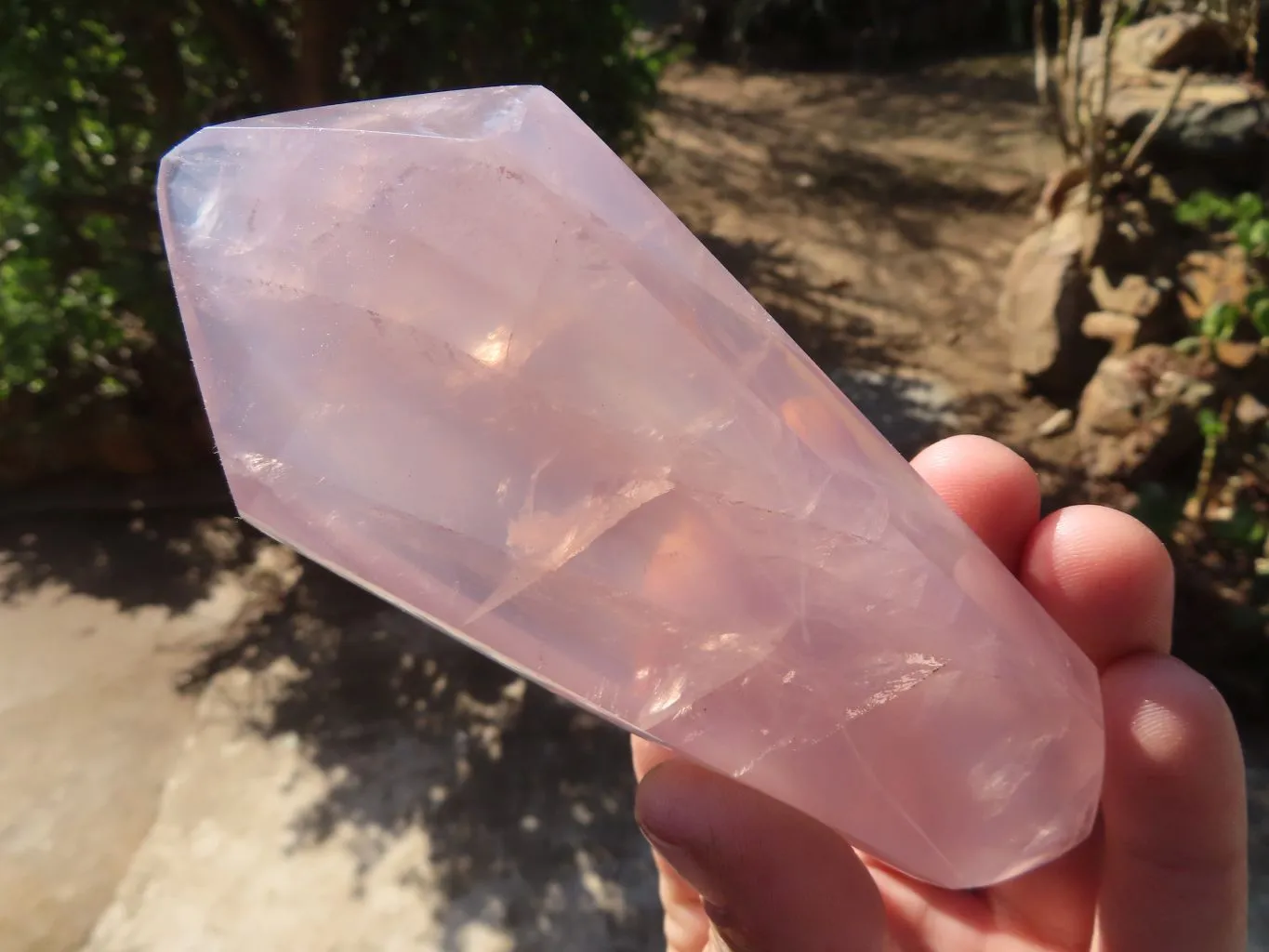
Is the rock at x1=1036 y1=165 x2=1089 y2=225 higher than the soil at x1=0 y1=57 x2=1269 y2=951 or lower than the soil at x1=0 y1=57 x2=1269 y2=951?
higher

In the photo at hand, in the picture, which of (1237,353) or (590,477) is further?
(1237,353)

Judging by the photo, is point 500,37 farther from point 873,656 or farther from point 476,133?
point 873,656

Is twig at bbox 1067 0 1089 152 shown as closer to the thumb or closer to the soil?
the soil

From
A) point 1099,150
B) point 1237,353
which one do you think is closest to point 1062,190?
point 1099,150

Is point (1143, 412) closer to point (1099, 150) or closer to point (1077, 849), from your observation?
point (1099, 150)

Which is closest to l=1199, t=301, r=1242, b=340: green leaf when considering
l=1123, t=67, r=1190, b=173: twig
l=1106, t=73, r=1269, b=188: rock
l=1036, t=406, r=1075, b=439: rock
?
l=1036, t=406, r=1075, b=439: rock

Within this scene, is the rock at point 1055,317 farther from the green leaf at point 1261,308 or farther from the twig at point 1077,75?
the green leaf at point 1261,308

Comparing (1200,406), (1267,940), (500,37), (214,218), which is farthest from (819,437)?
(1200,406)
